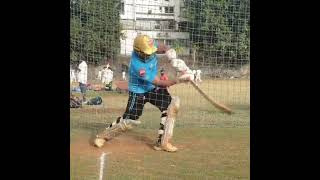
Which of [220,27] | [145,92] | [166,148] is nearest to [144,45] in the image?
[145,92]

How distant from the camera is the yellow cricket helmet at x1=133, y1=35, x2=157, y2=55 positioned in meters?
5.33

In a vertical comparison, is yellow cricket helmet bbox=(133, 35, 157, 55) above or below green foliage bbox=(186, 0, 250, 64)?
below

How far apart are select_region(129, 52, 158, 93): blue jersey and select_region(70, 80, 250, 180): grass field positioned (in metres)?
0.80

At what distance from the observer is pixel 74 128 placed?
6738 millimetres

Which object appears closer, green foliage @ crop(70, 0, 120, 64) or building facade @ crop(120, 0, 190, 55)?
building facade @ crop(120, 0, 190, 55)

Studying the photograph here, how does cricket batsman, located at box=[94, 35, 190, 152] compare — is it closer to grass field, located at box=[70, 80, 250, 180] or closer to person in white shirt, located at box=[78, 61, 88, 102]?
grass field, located at box=[70, 80, 250, 180]

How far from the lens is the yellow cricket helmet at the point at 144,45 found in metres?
5.33

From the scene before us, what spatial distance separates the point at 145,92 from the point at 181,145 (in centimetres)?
94

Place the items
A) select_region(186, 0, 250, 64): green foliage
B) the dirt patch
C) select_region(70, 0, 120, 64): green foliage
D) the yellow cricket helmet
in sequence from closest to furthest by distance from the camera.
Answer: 1. the yellow cricket helmet
2. the dirt patch
3. select_region(186, 0, 250, 64): green foliage
4. select_region(70, 0, 120, 64): green foliage

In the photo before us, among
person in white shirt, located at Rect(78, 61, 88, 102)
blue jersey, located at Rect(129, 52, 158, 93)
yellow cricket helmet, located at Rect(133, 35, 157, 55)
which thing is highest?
yellow cricket helmet, located at Rect(133, 35, 157, 55)

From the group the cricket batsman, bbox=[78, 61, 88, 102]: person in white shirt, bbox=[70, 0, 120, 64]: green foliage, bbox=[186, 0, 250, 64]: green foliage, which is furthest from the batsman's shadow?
bbox=[78, 61, 88, 102]: person in white shirt

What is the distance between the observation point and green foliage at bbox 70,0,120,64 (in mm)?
7059

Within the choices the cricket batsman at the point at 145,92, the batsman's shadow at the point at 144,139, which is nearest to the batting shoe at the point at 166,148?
the cricket batsman at the point at 145,92

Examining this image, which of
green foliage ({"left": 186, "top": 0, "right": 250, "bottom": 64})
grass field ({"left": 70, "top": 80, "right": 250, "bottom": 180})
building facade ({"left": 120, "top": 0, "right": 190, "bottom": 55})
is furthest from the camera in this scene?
green foliage ({"left": 186, "top": 0, "right": 250, "bottom": 64})
